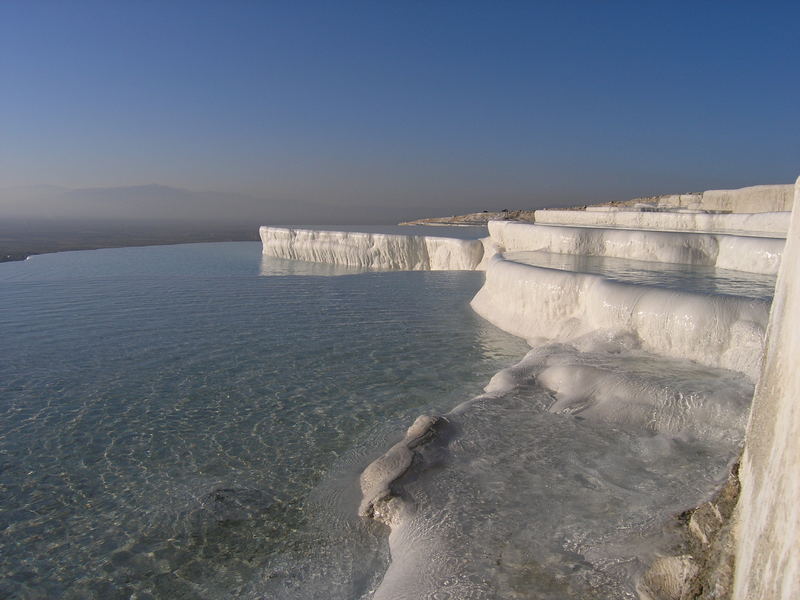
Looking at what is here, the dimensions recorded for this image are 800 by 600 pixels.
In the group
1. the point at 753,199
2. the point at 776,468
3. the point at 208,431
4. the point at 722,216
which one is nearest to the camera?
the point at 776,468

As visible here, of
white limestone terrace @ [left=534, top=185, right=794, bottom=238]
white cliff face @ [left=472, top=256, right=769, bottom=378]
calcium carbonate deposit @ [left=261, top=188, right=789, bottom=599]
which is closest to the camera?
calcium carbonate deposit @ [left=261, top=188, right=789, bottom=599]

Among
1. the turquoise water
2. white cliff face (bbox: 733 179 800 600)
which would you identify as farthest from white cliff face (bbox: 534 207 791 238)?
white cliff face (bbox: 733 179 800 600)

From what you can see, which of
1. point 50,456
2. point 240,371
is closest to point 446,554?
point 50,456

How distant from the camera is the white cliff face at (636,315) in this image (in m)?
5.14

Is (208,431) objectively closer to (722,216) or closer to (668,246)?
(668,246)

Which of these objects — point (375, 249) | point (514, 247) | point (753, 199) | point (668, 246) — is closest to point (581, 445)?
point (668, 246)

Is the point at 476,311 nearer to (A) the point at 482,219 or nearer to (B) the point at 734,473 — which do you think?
(B) the point at 734,473

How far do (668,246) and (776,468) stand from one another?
8.93 metres

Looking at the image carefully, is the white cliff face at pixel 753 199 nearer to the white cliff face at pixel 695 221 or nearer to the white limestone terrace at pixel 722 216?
the white limestone terrace at pixel 722 216

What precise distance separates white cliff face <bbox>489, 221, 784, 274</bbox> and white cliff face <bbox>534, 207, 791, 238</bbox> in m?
2.11

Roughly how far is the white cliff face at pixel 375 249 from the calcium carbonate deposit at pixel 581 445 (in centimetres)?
927

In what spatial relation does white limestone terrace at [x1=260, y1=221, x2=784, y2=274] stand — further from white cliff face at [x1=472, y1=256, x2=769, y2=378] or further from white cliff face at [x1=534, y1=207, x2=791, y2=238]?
white cliff face at [x1=472, y1=256, x2=769, y2=378]

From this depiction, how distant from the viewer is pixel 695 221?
12281mm

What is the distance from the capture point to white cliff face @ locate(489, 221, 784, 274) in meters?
8.38
